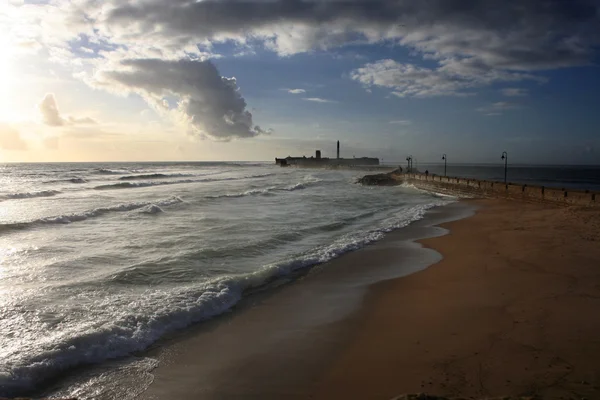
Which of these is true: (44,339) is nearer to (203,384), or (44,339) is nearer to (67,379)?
(67,379)

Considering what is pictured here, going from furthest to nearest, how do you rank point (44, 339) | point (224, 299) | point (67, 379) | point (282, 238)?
point (282, 238)
point (224, 299)
point (44, 339)
point (67, 379)

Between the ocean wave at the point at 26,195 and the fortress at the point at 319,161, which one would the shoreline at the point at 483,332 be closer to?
the ocean wave at the point at 26,195

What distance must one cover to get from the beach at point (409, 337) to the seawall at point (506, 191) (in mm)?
12404

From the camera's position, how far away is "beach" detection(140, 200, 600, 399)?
432 cm

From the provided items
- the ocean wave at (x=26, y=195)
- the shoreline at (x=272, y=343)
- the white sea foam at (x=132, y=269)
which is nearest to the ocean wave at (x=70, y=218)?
the white sea foam at (x=132, y=269)

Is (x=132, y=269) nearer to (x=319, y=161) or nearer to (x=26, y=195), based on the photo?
(x=26, y=195)

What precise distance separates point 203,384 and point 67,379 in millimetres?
1701

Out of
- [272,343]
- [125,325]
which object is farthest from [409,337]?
[125,325]

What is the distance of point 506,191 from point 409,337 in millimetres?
26204

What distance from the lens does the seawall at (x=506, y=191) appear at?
20484 mm

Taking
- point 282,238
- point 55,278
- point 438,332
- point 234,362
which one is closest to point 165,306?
point 234,362

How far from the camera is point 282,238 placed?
13508mm

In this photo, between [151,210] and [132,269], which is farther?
[151,210]

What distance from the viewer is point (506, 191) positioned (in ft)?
91.9
